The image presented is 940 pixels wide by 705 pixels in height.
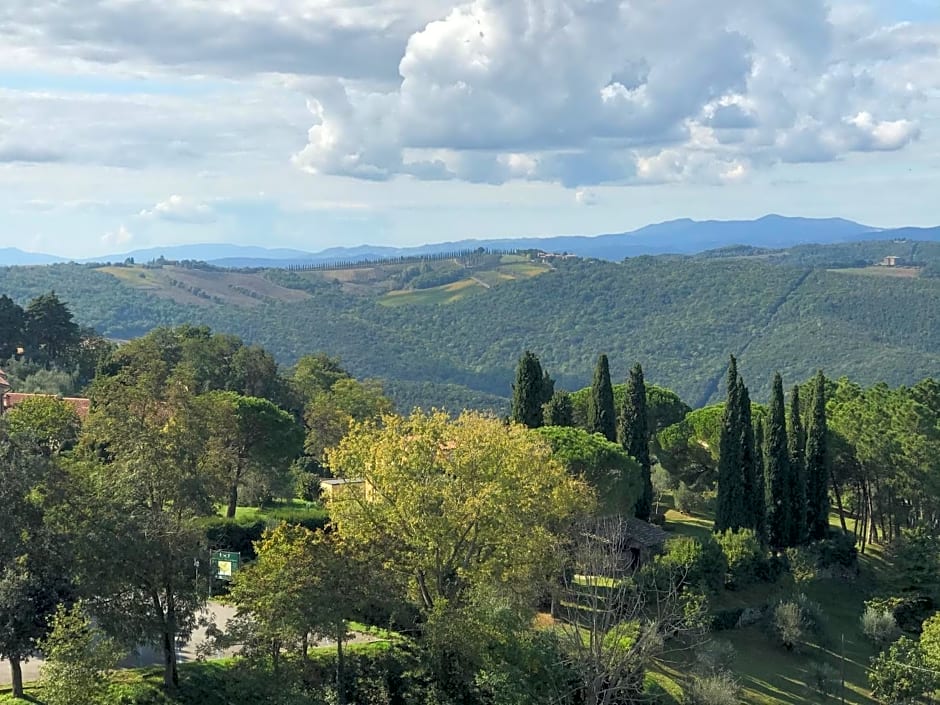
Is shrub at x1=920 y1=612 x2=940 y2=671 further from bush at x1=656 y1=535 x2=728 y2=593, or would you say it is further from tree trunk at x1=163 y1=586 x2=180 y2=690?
tree trunk at x1=163 y1=586 x2=180 y2=690


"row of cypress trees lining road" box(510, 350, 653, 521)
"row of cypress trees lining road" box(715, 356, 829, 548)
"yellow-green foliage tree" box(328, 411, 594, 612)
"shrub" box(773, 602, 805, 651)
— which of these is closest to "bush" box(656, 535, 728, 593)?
"shrub" box(773, 602, 805, 651)

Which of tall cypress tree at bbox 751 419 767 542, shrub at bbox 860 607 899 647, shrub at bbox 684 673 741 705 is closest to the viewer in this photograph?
shrub at bbox 684 673 741 705

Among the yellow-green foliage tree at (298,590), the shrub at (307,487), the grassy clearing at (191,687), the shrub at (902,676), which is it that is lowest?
the shrub at (902,676)

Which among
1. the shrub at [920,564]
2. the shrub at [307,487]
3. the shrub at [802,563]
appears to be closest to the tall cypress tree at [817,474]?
the shrub at [802,563]

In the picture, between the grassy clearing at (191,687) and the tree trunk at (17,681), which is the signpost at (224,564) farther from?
the tree trunk at (17,681)

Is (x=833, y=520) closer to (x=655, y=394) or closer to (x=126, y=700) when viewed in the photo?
(x=655, y=394)

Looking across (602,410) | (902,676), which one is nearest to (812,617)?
(902,676)

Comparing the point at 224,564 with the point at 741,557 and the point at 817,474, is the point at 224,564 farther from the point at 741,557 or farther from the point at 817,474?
the point at 817,474
